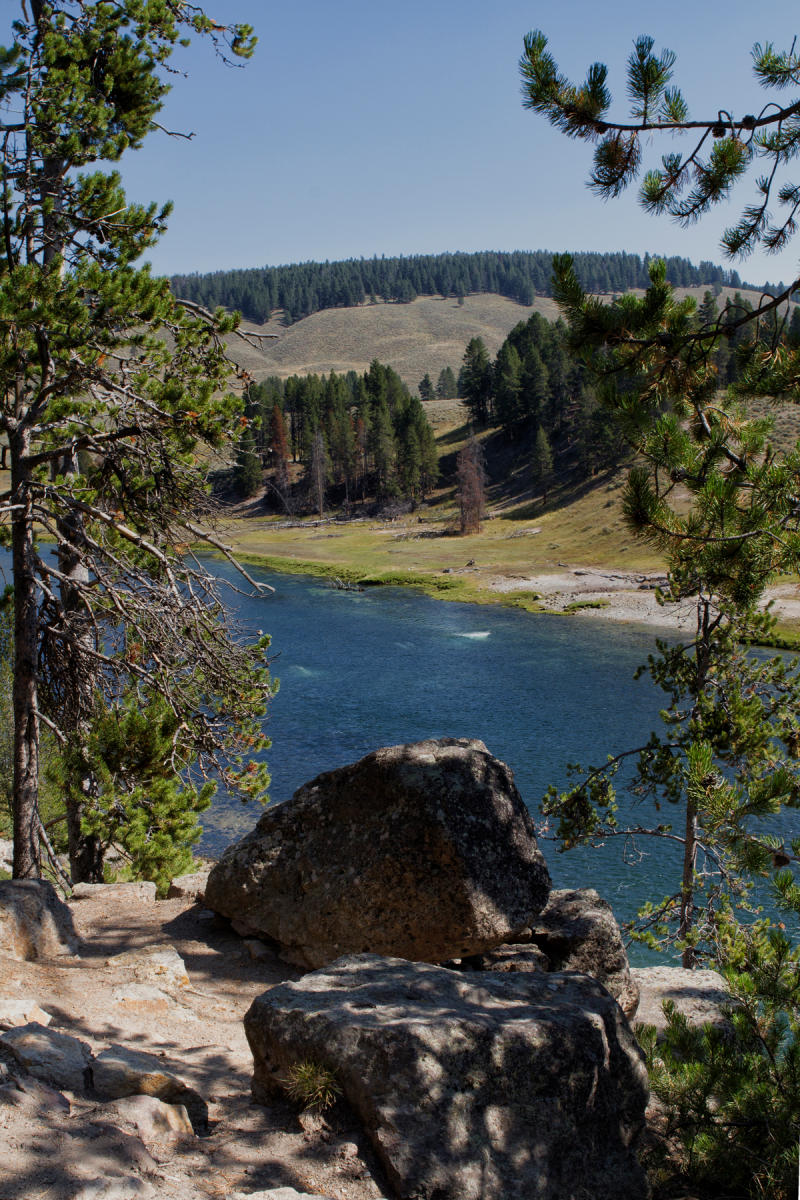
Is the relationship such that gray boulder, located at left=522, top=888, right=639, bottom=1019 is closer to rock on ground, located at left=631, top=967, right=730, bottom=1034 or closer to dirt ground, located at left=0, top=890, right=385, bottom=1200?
rock on ground, located at left=631, top=967, right=730, bottom=1034

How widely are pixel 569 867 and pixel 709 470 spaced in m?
16.8

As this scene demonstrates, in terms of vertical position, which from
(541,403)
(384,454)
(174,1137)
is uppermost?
(541,403)

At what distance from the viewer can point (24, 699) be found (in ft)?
35.5

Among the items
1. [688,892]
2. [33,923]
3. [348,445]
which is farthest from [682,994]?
[348,445]

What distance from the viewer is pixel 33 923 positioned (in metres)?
7.95

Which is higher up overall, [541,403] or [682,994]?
[541,403]

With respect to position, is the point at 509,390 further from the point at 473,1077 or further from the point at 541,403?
the point at 473,1077

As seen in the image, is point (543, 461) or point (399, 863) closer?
point (399, 863)

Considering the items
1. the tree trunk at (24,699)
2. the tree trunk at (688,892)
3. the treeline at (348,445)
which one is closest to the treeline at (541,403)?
the treeline at (348,445)

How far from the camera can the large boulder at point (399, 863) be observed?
7973mm

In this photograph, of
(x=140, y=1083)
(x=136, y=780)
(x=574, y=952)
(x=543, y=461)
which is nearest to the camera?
(x=140, y=1083)

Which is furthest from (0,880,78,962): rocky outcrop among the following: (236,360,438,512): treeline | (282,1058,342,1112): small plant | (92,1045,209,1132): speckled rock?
(236,360,438,512): treeline

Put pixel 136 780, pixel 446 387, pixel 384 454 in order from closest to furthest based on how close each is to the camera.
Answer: pixel 136 780, pixel 384 454, pixel 446 387

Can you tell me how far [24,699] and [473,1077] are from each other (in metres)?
7.83
